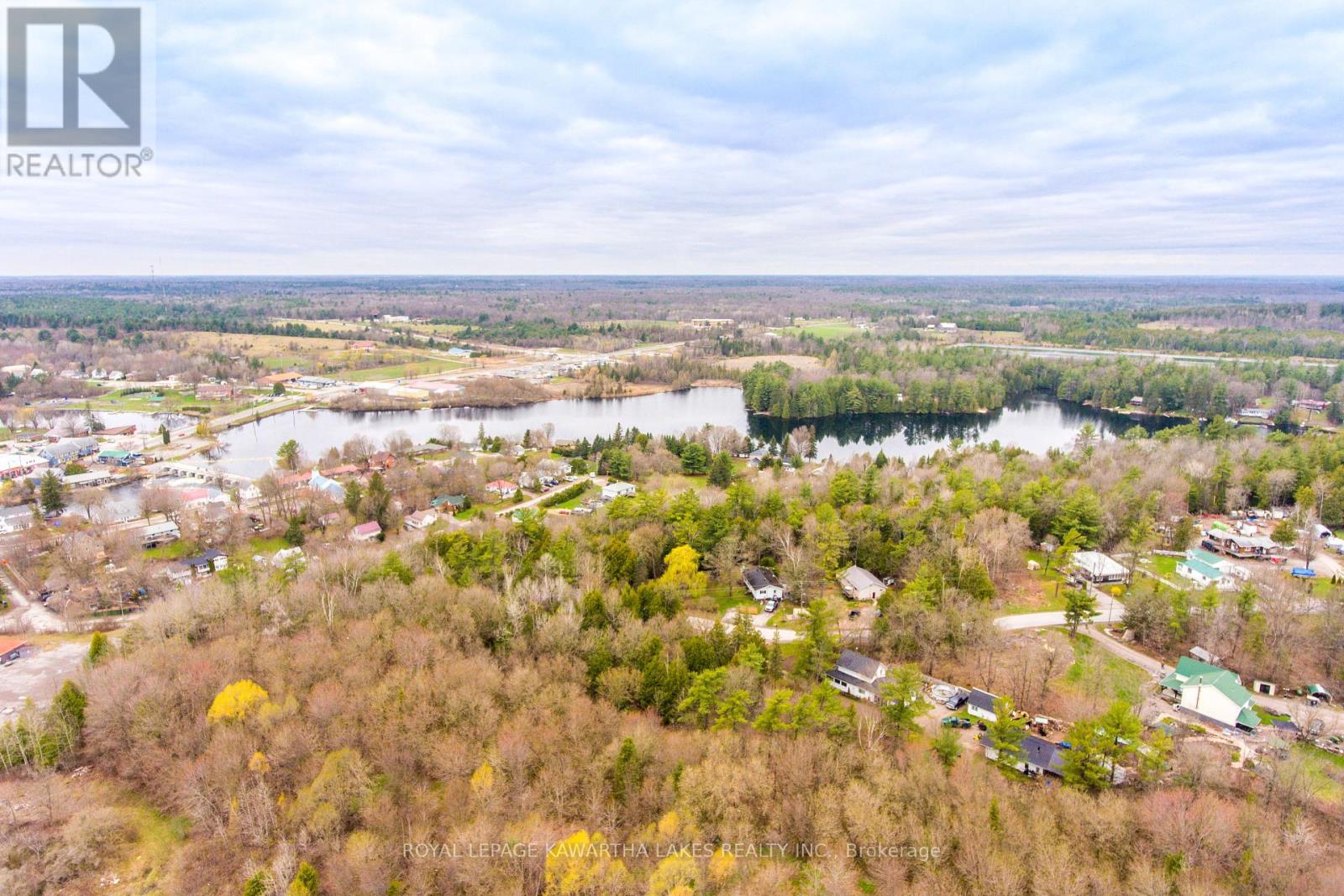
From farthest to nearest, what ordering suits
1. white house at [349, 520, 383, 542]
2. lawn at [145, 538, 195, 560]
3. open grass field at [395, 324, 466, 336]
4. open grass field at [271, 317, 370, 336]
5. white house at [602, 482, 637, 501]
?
open grass field at [395, 324, 466, 336], open grass field at [271, 317, 370, 336], white house at [602, 482, 637, 501], white house at [349, 520, 383, 542], lawn at [145, 538, 195, 560]

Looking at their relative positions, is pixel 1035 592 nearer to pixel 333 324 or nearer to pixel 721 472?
pixel 721 472

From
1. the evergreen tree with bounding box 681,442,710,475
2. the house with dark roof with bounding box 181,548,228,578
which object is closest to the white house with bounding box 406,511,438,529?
the house with dark roof with bounding box 181,548,228,578

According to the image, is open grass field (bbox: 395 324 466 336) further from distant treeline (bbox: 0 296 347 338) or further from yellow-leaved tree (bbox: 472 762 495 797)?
yellow-leaved tree (bbox: 472 762 495 797)

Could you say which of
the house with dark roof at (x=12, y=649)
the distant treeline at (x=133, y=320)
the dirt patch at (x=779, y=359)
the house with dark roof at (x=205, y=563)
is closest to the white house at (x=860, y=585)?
the house with dark roof at (x=205, y=563)

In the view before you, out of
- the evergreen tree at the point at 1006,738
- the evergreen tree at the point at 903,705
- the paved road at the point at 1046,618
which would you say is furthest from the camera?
the paved road at the point at 1046,618

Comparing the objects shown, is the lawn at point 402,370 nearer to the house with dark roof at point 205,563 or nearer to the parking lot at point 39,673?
the house with dark roof at point 205,563

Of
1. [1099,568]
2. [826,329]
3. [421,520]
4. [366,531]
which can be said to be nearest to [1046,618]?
[1099,568]

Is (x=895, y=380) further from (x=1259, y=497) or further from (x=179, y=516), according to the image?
(x=179, y=516)
